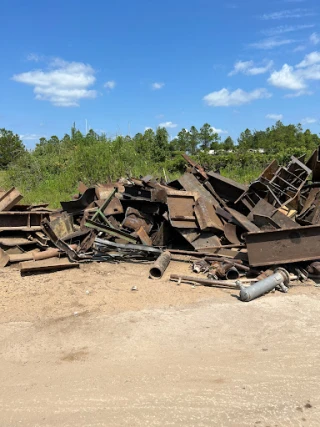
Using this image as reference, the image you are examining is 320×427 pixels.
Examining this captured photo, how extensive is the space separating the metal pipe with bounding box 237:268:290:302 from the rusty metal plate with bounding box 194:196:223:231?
67.6 inches

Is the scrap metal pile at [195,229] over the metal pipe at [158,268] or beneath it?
over

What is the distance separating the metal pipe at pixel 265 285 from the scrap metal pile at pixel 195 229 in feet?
0.07

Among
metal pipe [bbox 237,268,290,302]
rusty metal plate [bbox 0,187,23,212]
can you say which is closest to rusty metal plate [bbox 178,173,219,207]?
metal pipe [bbox 237,268,290,302]

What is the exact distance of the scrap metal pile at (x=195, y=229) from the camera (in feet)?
20.0

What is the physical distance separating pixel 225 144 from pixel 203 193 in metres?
57.4

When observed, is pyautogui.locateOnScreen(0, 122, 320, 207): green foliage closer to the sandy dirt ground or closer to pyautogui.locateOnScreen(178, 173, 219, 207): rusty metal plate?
pyautogui.locateOnScreen(178, 173, 219, 207): rusty metal plate

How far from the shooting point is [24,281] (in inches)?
243

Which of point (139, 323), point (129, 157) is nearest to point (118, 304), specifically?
point (139, 323)

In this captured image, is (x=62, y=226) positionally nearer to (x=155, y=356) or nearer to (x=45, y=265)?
(x=45, y=265)

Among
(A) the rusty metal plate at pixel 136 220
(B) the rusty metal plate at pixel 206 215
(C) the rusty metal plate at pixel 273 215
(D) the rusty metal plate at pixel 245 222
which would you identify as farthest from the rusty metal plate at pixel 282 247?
(A) the rusty metal plate at pixel 136 220

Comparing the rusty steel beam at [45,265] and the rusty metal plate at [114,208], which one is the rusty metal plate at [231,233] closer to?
the rusty metal plate at [114,208]

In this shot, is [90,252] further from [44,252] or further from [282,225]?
[282,225]

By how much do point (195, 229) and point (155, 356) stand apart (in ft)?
12.5

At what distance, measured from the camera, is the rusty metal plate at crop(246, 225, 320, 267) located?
609 cm
